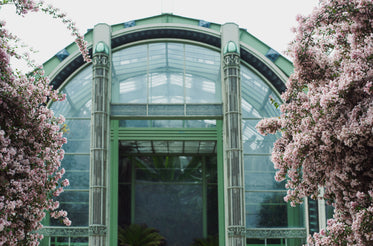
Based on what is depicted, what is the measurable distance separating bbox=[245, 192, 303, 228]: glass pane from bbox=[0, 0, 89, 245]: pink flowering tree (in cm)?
1430

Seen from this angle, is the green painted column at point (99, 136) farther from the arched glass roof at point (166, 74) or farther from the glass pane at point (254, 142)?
the glass pane at point (254, 142)

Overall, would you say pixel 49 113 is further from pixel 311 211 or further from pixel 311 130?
pixel 311 211

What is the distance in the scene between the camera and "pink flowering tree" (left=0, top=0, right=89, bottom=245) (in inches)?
251

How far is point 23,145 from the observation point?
6.86 metres

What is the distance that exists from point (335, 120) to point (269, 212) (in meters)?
14.4

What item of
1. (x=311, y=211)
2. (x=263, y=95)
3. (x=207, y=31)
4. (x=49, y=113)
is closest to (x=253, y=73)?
(x=263, y=95)

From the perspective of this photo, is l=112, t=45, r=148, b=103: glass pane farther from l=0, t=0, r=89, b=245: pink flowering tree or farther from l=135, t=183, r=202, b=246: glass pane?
l=0, t=0, r=89, b=245: pink flowering tree

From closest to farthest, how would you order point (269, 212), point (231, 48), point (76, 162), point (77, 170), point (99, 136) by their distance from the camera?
1. point (99, 136)
2. point (269, 212)
3. point (77, 170)
4. point (76, 162)
5. point (231, 48)

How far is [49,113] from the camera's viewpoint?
285 inches

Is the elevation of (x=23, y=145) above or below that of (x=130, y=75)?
below

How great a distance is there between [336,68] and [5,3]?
195 inches

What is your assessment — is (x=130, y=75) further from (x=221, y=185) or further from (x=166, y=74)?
(x=221, y=185)

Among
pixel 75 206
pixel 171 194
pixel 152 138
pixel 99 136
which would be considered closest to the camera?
pixel 99 136

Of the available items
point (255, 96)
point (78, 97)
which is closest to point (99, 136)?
point (78, 97)
